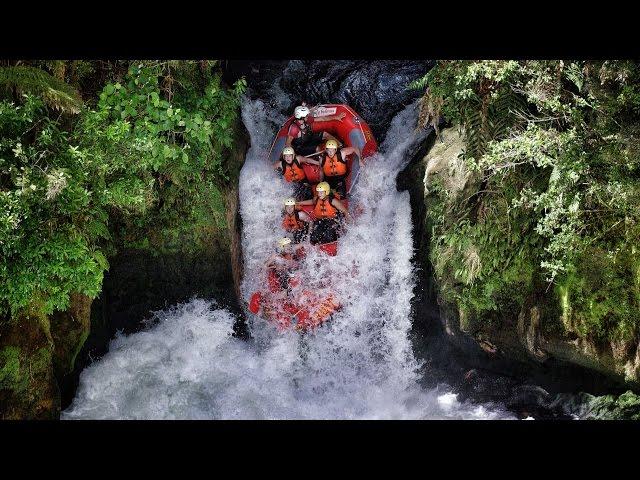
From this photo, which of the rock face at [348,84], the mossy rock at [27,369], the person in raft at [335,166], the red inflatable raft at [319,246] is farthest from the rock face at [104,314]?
the person in raft at [335,166]

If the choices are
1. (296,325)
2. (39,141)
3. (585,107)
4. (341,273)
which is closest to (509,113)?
(585,107)

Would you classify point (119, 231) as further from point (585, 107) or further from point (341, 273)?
point (585, 107)

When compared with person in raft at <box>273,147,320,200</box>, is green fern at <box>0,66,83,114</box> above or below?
above

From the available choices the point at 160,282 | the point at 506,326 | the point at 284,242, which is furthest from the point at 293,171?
the point at 506,326

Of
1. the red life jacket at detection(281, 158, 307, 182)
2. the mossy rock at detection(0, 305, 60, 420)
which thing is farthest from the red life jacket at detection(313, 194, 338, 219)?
the mossy rock at detection(0, 305, 60, 420)

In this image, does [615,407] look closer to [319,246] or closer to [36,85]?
[319,246]

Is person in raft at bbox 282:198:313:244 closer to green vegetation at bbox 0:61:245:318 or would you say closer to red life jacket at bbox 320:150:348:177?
red life jacket at bbox 320:150:348:177

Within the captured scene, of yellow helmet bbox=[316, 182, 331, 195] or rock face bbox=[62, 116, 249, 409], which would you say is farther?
yellow helmet bbox=[316, 182, 331, 195]
